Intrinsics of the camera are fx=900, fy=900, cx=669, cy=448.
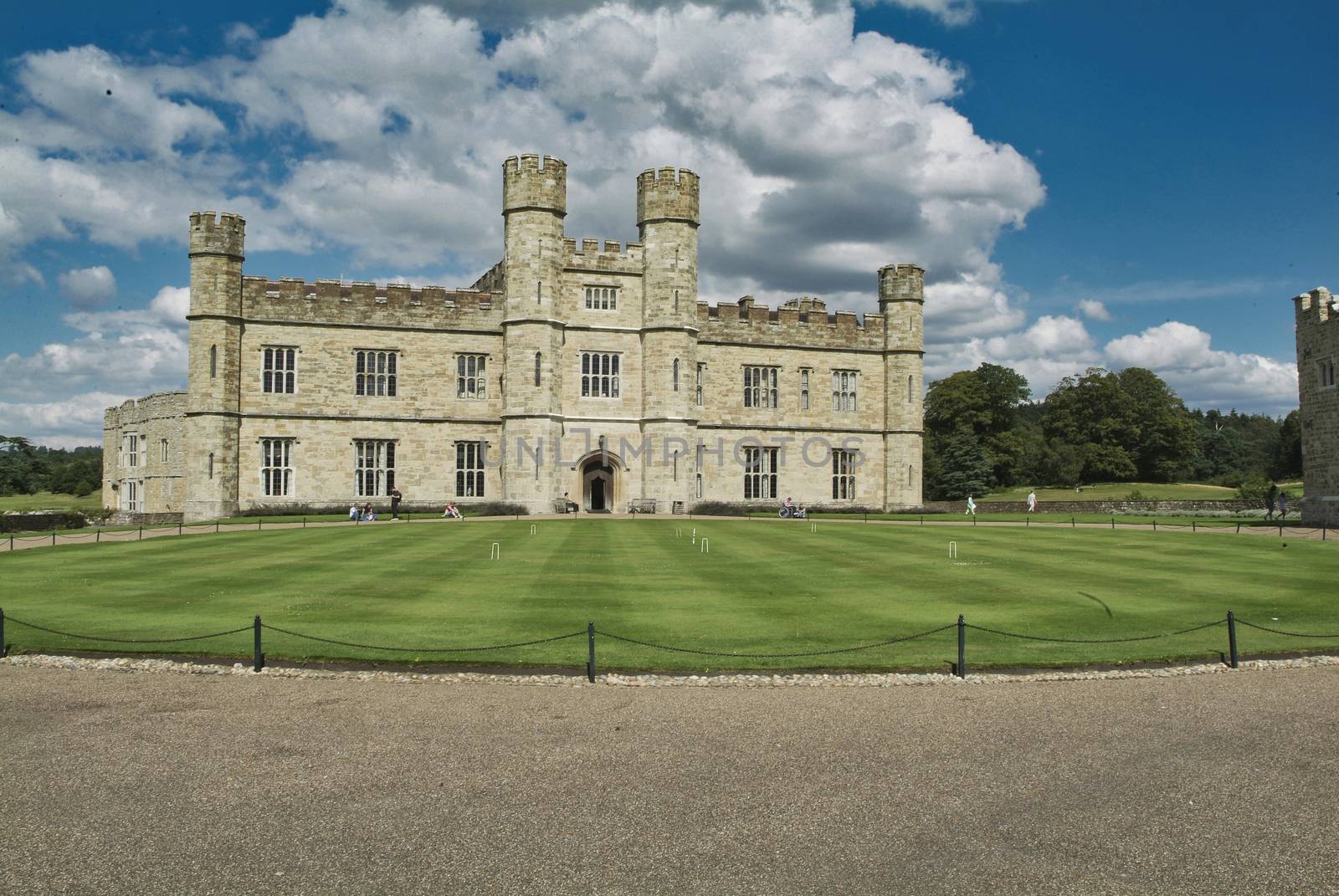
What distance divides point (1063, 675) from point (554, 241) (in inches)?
1302

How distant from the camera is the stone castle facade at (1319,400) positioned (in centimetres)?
3362

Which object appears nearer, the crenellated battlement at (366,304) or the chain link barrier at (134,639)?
the chain link barrier at (134,639)

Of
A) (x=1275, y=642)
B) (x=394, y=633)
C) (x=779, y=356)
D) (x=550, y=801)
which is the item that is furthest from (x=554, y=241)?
(x=550, y=801)

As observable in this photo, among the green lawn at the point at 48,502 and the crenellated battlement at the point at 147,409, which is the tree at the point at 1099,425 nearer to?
Answer: the crenellated battlement at the point at 147,409

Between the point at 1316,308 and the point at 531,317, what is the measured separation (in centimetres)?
3145

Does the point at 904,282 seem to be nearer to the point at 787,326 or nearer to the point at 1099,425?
the point at 787,326

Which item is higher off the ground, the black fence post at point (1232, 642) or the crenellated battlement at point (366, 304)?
the crenellated battlement at point (366, 304)

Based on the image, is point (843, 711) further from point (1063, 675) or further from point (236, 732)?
point (236, 732)

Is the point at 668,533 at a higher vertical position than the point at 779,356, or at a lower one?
lower

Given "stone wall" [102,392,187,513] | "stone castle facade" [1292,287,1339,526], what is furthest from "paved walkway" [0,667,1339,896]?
"stone wall" [102,392,187,513]

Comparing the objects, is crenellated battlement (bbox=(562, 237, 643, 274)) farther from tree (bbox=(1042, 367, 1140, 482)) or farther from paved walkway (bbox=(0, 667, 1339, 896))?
tree (bbox=(1042, 367, 1140, 482))

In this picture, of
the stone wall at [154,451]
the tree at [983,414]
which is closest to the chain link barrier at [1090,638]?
the stone wall at [154,451]

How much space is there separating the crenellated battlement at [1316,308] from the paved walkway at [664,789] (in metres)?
30.4

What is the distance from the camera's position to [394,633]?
13.2 metres
